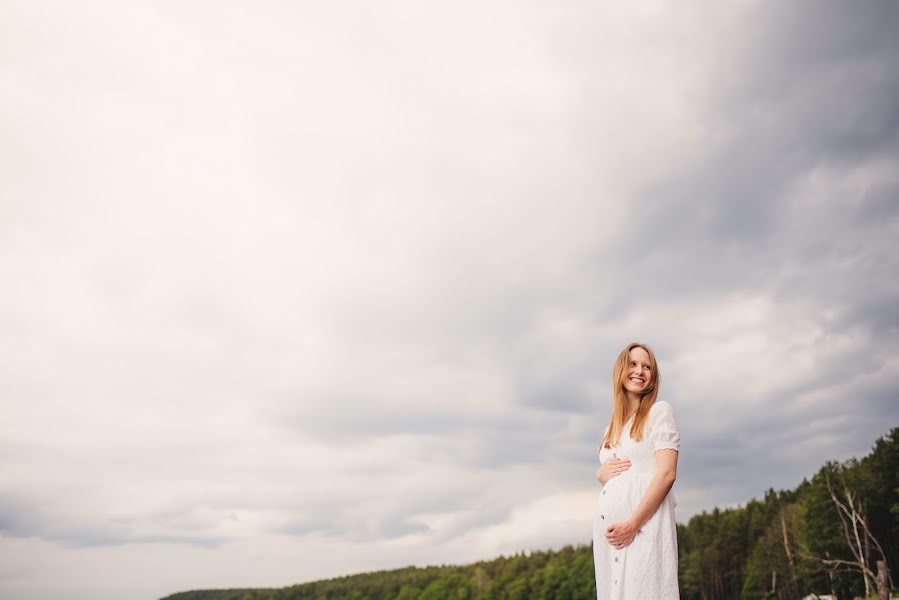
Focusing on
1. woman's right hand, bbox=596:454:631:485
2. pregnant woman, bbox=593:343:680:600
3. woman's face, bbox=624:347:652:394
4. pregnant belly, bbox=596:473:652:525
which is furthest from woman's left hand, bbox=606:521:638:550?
woman's face, bbox=624:347:652:394

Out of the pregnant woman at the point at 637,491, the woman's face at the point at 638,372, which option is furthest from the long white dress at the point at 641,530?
the woman's face at the point at 638,372

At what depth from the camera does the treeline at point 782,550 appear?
6825 cm


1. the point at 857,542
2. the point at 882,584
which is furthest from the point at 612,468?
the point at 857,542

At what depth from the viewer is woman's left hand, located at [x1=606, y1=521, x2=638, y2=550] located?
549 cm

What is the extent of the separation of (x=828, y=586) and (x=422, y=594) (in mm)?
148448

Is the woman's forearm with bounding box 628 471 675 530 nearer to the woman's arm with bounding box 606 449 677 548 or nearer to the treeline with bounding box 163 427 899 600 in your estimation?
the woman's arm with bounding box 606 449 677 548

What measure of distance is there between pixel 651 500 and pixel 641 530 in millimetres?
334

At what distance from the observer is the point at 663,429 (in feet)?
18.4

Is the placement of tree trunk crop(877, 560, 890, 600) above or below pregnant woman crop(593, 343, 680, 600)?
below

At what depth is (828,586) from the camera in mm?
73188

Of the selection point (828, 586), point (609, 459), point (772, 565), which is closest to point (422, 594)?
point (772, 565)

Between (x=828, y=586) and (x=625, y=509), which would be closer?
(x=625, y=509)

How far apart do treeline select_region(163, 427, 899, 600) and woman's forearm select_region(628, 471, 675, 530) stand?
44701 millimetres

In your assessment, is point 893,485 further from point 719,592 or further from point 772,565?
point 719,592
